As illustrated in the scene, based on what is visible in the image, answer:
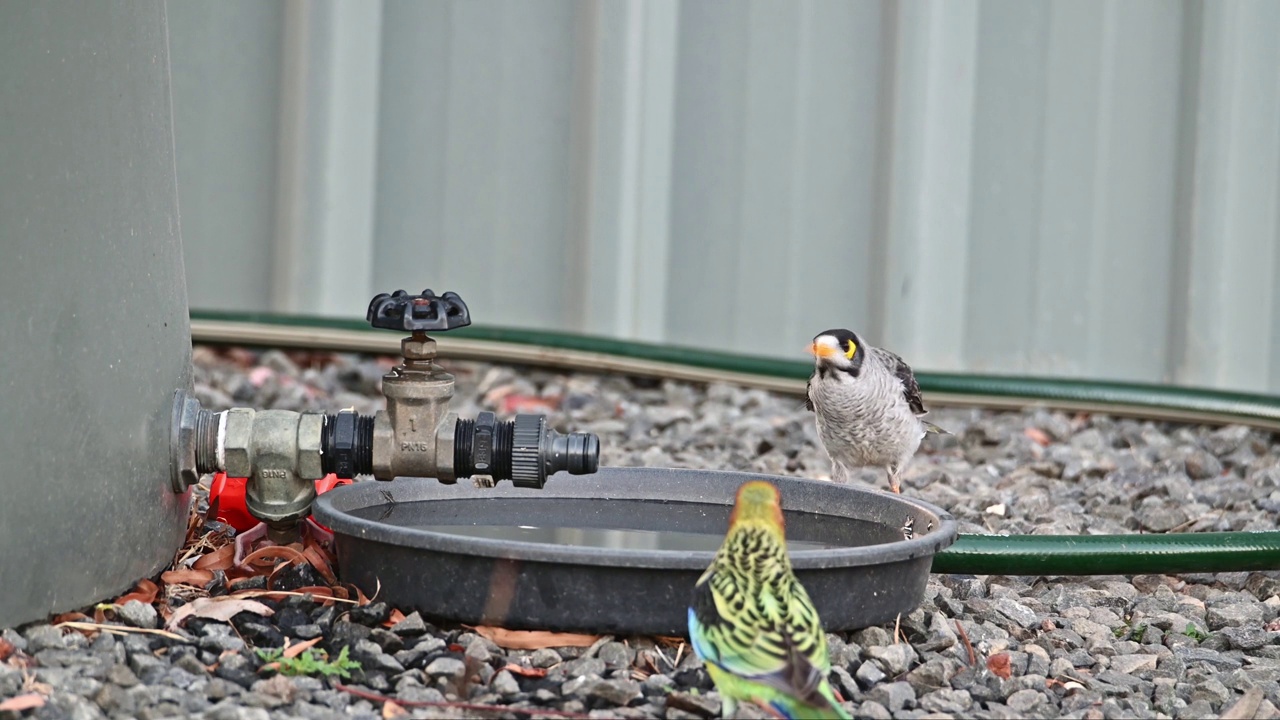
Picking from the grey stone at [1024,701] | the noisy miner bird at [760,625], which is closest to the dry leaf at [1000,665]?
the grey stone at [1024,701]

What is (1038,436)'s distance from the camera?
16.2 feet

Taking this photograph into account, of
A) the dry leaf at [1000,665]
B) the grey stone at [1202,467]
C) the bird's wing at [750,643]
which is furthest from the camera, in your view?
the grey stone at [1202,467]

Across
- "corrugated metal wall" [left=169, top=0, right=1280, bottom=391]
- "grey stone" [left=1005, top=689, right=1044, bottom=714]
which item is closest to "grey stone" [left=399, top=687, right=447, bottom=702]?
"grey stone" [left=1005, top=689, right=1044, bottom=714]

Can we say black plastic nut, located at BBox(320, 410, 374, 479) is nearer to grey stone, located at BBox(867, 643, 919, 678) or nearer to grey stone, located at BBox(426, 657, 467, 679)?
grey stone, located at BBox(426, 657, 467, 679)

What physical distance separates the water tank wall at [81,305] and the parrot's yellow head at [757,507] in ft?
3.53

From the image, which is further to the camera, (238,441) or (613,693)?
(238,441)

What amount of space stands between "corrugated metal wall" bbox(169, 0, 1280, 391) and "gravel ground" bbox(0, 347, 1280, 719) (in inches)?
42.7

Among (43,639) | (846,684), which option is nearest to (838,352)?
(846,684)

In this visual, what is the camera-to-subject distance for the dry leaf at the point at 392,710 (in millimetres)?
2184

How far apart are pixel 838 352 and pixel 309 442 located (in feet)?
5.13

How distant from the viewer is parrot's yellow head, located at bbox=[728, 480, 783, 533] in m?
2.25

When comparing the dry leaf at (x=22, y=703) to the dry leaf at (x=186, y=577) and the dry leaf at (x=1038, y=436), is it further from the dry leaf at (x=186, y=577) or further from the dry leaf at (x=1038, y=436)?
the dry leaf at (x=1038, y=436)

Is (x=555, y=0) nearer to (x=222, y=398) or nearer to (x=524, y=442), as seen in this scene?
(x=222, y=398)

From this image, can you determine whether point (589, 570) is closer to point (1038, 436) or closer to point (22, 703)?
point (22, 703)
